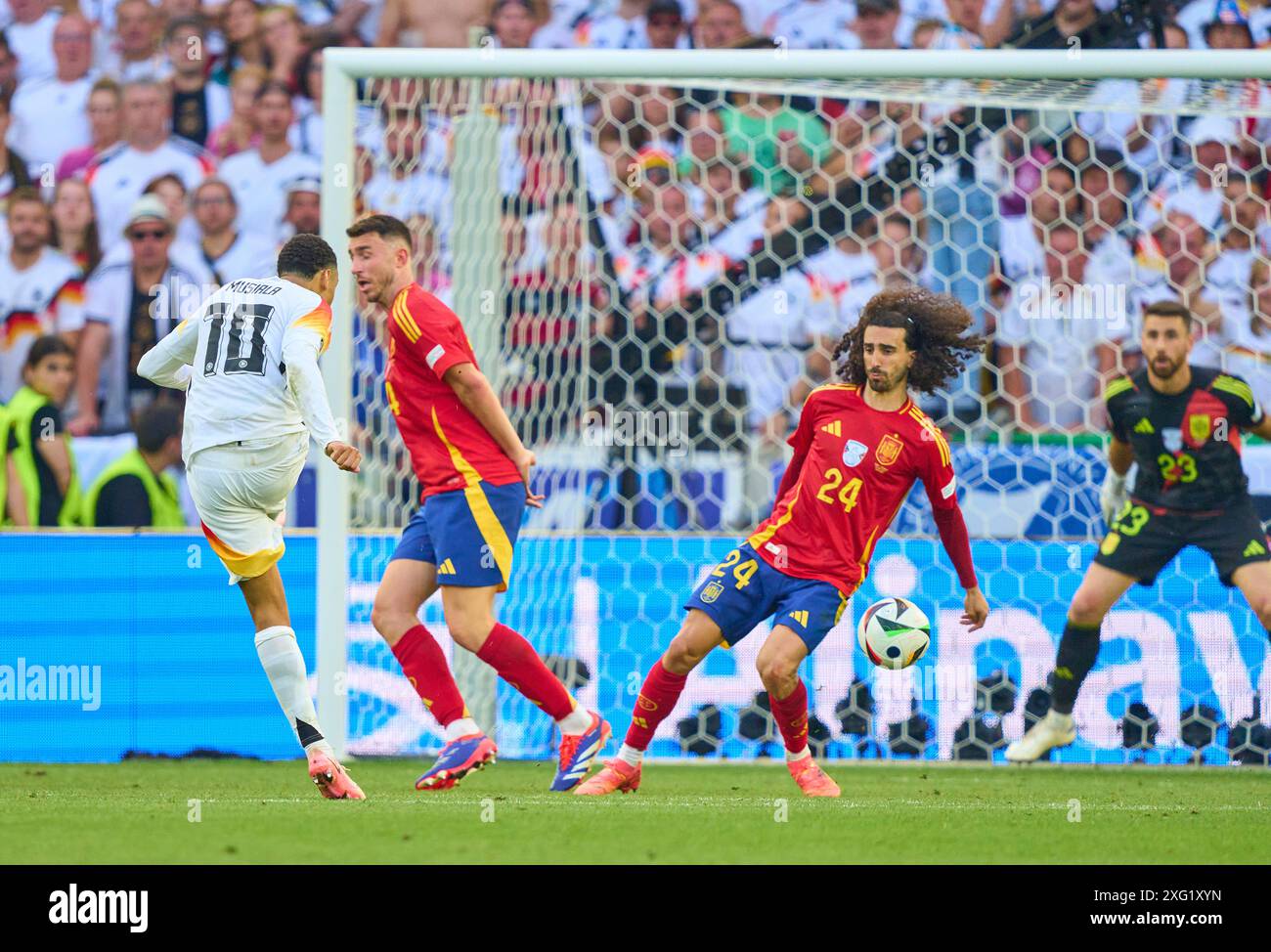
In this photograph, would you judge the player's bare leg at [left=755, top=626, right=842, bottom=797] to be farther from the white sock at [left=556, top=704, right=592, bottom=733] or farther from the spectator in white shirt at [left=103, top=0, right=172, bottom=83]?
the spectator in white shirt at [left=103, top=0, right=172, bottom=83]

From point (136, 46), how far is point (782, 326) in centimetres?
449

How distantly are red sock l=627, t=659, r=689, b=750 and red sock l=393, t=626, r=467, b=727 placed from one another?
0.60 metres

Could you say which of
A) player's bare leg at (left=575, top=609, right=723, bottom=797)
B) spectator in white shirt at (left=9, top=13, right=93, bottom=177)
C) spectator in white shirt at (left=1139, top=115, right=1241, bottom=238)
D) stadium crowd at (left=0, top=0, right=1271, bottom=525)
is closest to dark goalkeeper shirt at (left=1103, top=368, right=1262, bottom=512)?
stadium crowd at (left=0, top=0, right=1271, bottom=525)

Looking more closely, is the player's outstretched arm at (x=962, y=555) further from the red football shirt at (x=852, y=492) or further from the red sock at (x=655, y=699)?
the red sock at (x=655, y=699)

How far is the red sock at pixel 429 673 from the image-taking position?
5957 millimetres

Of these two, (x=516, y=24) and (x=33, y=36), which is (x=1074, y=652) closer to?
(x=516, y=24)

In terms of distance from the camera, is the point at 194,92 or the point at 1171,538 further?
the point at 194,92

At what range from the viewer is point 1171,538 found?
23.9 ft

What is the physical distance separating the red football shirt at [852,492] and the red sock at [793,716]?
0.39 metres

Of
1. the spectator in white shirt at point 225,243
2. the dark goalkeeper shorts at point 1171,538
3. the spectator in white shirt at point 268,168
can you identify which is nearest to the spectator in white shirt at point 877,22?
the spectator in white shirt at point 268,168

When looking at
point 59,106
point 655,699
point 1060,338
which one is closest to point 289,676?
point 655,699

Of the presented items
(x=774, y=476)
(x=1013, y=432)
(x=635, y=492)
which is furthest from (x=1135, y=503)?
(x=635, y=492)

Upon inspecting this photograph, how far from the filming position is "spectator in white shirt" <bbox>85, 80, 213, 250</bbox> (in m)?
10.2

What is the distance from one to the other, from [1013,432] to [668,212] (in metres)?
2.39
